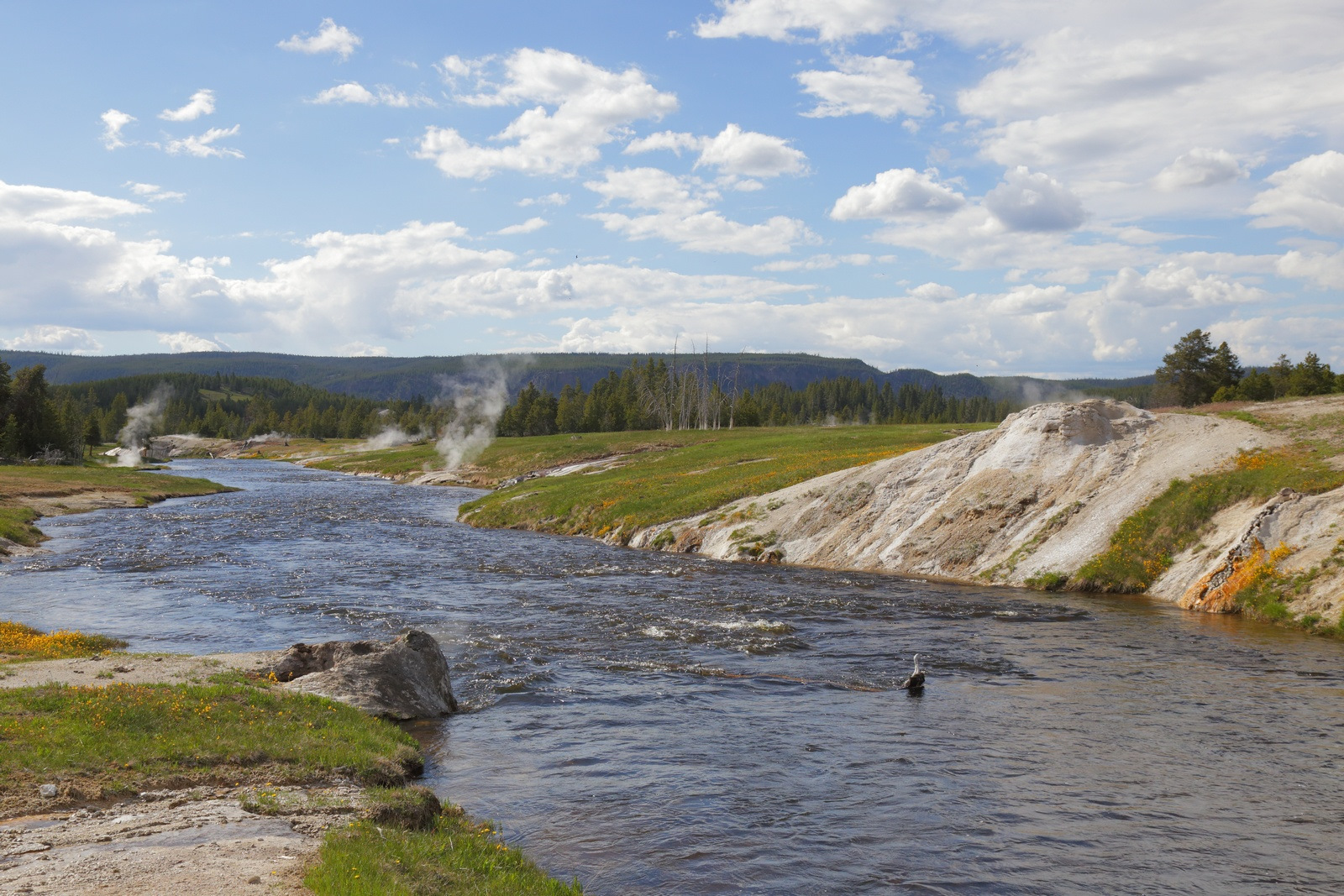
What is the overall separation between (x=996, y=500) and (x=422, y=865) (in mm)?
31830

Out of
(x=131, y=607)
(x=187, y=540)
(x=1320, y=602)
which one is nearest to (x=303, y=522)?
(x=187, y=540)

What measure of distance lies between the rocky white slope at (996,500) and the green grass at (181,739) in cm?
2574

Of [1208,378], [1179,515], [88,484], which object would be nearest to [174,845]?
[1179,515]

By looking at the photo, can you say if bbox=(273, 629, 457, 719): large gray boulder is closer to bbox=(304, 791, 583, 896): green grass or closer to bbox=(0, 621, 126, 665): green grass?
bbox=(0, 621, 126, 665): green grass

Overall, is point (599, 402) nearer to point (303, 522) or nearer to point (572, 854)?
point (303, 522)

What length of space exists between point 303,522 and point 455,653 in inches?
1564

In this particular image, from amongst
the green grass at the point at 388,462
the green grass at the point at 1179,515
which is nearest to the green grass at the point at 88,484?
the green grass at the point at 388,462

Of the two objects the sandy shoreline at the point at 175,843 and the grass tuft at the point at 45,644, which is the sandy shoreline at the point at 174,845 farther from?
the grass tuft at the point at 45,644

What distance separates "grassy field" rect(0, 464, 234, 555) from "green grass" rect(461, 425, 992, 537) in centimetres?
2553

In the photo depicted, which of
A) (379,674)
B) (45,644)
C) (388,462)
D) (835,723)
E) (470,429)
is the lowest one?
(388,462)

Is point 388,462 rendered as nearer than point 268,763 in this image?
No

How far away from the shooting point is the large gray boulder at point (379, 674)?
16.1 metres

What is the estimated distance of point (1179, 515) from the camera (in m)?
30.4

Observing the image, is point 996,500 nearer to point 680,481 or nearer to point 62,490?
point 680,481
